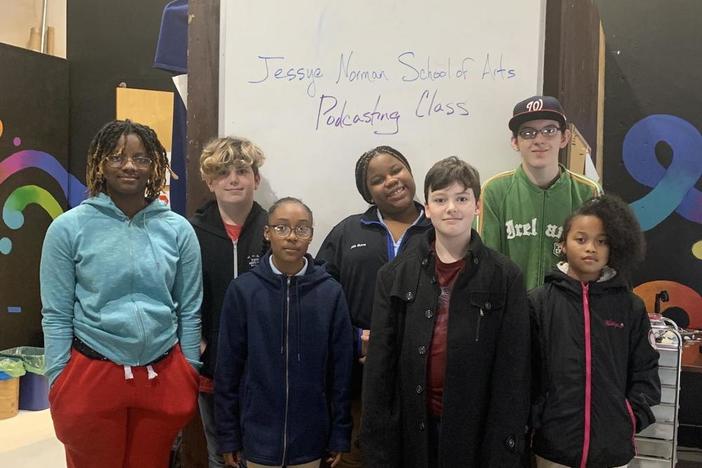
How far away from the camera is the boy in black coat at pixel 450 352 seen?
148 cm

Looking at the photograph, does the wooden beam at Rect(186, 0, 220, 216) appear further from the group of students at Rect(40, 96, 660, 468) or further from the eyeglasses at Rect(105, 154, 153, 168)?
the eyeglasses at Rect(105, 154, 153, 168)

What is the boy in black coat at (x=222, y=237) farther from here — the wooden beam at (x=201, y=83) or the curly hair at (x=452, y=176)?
the curly hair at (x=452, y=176)

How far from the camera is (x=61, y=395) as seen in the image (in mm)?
1646

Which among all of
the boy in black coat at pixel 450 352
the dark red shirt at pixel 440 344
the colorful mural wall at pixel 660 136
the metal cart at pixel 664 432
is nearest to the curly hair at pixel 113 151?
the boy in black coat at pixel 450 352

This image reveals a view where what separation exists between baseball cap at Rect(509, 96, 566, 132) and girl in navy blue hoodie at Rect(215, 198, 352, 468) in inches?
27.2

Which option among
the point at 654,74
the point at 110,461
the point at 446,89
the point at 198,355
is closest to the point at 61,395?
the point at 110,461

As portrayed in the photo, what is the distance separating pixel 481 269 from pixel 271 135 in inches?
40.5

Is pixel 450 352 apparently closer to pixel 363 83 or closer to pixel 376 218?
pixel 376 218

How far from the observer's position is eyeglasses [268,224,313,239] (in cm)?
172

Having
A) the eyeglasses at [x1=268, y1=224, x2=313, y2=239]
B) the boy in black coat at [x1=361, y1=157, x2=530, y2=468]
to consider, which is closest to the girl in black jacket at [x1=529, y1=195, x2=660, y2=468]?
the boy in black coat at [x1=361, y1=157, x2=530, y2=468]

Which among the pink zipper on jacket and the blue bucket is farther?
the blue bucket

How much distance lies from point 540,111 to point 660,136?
1.79 metres

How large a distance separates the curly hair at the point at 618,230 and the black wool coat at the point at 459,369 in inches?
11.4

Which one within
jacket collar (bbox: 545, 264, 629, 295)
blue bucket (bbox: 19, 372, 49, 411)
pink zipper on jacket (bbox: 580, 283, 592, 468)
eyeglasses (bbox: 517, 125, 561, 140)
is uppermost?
eyeglasses (bbox: 517, 125, 561, 140)
